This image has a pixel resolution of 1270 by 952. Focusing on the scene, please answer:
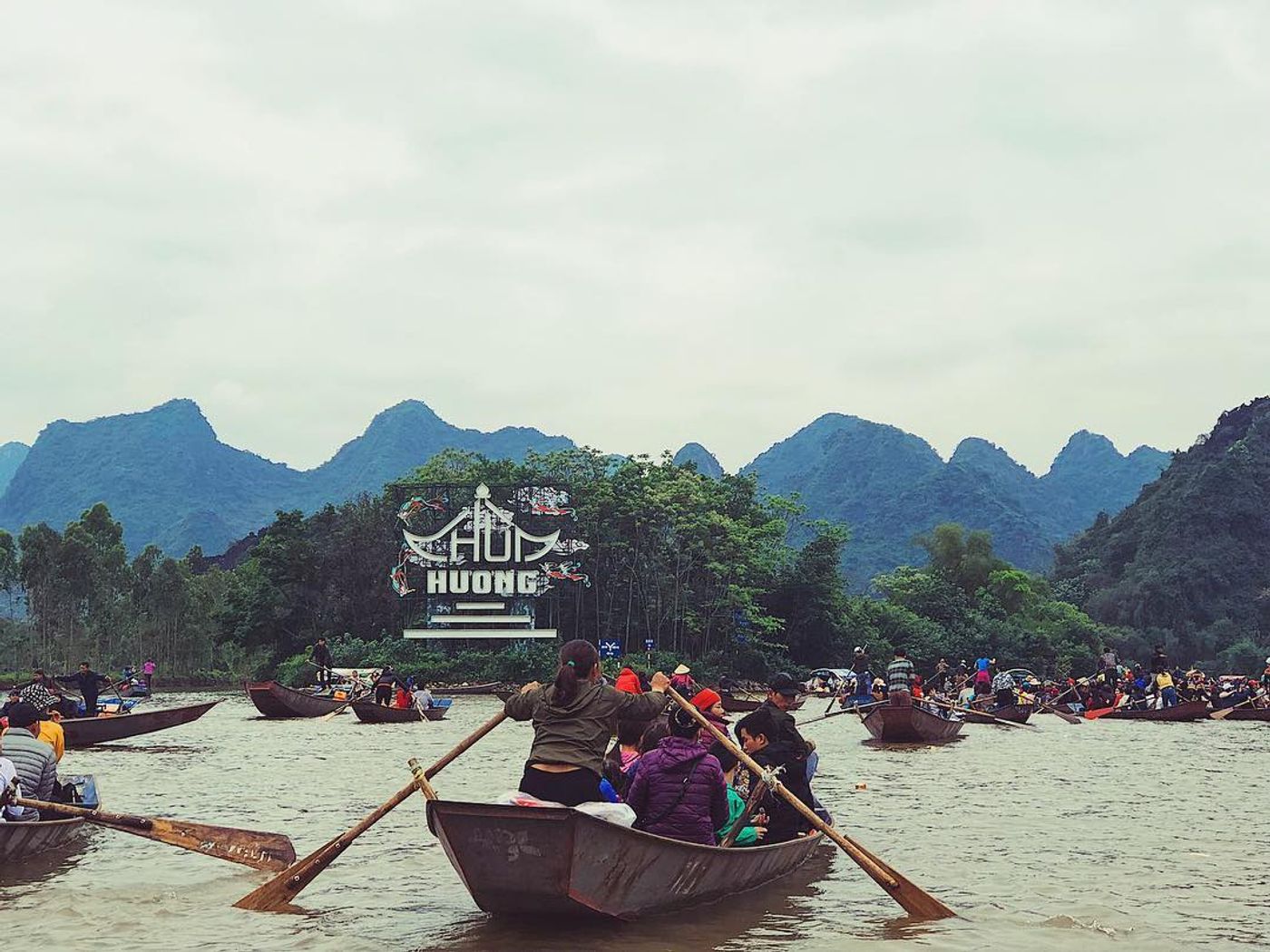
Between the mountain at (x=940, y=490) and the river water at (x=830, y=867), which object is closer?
the river water at (x=830, y=867)

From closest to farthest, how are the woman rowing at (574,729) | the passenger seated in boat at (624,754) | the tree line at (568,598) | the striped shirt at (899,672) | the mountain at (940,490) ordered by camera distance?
the woman rowing at (574,729) → the passenger seated in boat at (624,754) → the striped shirt at (899,672) → the tree line at (568,598) → the mountain at (940,490)

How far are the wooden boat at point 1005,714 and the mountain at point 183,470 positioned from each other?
15012 centimetres

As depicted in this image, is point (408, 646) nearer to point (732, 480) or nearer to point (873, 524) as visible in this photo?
point (732, 480)

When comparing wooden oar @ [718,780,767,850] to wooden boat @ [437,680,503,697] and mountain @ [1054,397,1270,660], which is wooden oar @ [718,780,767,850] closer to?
wooden boat @ [437,680,503,697]

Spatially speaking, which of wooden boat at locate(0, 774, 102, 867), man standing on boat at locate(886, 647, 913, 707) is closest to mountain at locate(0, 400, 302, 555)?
man standing on boat at locate(886, 647, 913, 707)

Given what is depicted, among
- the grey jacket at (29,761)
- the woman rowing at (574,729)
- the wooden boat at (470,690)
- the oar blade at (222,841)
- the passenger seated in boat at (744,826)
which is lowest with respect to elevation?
the wooden boat at (470,690)

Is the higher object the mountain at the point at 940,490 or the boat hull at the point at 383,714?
the mountain at the point at 940,490

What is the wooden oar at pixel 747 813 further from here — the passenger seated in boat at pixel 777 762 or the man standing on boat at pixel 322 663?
the man standing on boat at pixel 322 663

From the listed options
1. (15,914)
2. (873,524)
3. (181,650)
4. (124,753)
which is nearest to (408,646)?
(181,650)

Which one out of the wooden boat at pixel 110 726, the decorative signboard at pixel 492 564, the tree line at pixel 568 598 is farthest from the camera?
the tree line at pixel 568 598

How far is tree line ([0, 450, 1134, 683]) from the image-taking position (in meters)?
53.4

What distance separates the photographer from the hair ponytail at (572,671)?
7.74m

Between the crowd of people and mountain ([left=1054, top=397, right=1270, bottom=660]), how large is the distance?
61.7 metres

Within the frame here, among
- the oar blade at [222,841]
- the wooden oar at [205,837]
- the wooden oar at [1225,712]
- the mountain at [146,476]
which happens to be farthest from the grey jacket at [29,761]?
the mountain at [146,476]
